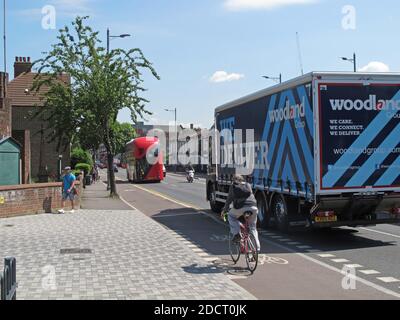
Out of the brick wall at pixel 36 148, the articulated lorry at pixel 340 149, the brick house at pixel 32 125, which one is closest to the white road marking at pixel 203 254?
the articulated lorry at pixel 340 149

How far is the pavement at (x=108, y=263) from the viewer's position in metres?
7.28

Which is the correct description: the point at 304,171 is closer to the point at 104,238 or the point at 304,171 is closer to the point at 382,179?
the point at 382,179

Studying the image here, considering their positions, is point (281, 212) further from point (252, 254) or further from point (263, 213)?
point (252, 254)

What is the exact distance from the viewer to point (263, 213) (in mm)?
14586

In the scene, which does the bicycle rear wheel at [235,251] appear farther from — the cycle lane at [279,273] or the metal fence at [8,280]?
the metal fence at [8,280]

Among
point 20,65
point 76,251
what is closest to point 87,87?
point 76,251

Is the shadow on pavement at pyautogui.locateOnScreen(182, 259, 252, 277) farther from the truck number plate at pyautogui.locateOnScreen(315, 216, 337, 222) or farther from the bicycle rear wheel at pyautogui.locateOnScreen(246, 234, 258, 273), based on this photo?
the truck number plate at pyautogui.locateOnScreen(315, 216, 337, 222)

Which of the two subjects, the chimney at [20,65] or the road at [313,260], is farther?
the chimney at [20,65]

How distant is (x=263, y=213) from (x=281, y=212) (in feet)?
3.81

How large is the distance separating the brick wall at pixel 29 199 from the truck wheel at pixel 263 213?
7254 millimetres

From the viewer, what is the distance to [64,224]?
→ 14875mm

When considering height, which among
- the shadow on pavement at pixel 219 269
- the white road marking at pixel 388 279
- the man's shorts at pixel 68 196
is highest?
the man's shorts at pixel 68 196

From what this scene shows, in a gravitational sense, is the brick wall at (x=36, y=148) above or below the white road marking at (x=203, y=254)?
above
